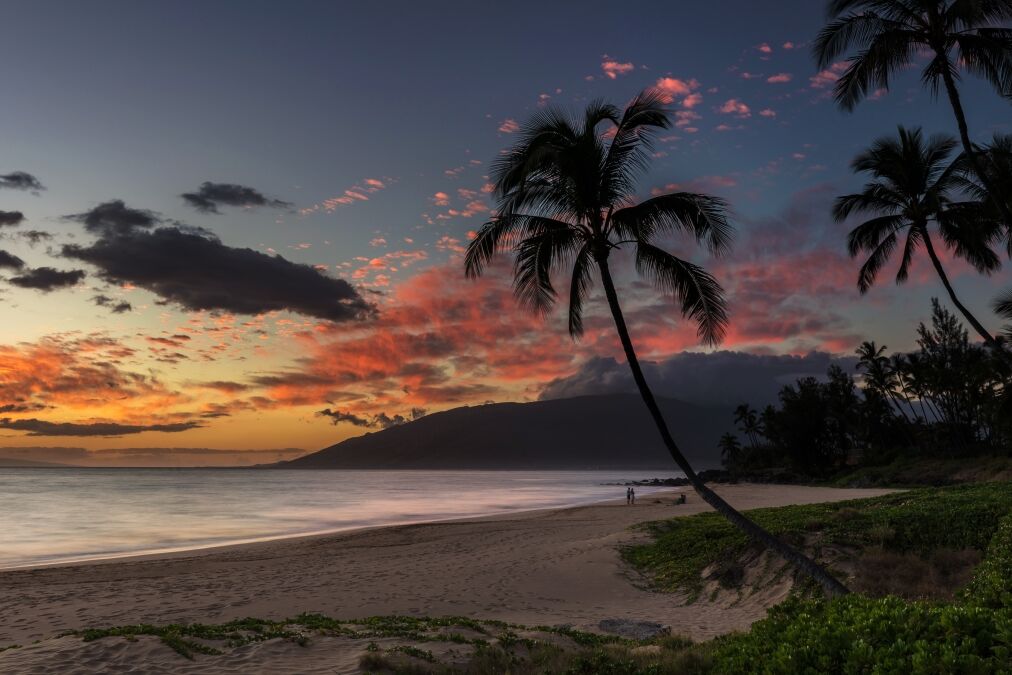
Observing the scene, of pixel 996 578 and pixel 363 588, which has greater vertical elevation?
pixel 996 578

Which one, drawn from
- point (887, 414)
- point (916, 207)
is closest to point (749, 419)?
point (887, 414)

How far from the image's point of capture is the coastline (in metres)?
14.6

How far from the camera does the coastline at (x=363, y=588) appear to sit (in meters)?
14.6

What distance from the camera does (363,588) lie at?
1792 centimetres

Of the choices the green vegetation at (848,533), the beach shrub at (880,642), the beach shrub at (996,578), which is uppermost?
the beach shrub at (880,642)

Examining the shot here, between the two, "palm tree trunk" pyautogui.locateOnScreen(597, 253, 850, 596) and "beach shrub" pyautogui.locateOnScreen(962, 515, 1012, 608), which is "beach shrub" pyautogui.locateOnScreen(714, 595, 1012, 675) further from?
"palm tree trunk" pyautogui.locateOnScreen(597, 253, 850, 596)

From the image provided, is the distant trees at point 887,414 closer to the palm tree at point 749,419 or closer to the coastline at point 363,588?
the palm tree at point 749,419

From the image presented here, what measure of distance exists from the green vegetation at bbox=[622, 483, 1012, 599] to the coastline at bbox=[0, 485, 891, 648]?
3.83ft

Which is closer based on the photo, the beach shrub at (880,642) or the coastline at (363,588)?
the beach shrub at (880,642)

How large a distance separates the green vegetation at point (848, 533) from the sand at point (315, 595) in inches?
46.7

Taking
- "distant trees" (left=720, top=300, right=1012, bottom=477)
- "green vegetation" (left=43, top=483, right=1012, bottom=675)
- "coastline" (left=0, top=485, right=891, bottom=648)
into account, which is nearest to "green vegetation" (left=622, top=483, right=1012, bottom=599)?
"green vegetation" (left=43, top=483, right=1012, bottom=675)

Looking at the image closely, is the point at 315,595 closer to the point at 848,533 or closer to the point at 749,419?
the point at 848,533

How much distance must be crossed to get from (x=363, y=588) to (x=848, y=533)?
1333cm

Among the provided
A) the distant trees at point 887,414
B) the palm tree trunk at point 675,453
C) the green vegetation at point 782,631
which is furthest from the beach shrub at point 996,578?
the distant trees at point 887,414
